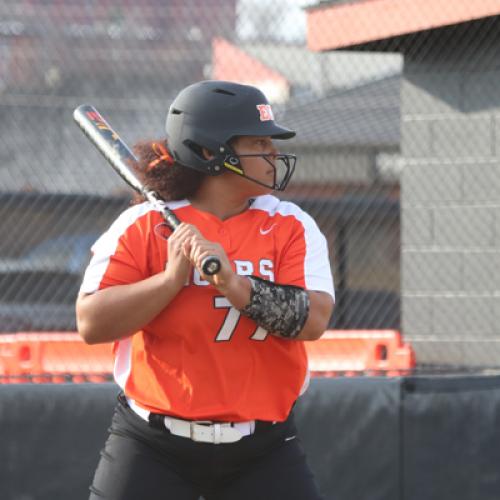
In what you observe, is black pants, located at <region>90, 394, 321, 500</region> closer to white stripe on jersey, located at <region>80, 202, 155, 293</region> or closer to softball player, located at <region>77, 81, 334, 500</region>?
softball player, located at <region>77, 81, 334, 500</region>

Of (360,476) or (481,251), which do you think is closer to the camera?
(360,476)

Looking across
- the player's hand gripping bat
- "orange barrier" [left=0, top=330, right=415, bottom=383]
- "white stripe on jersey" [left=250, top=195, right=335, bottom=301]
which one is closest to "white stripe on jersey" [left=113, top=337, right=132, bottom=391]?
the player's hand gripping bat

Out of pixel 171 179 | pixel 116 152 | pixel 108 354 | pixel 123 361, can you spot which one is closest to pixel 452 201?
pixel 108 354

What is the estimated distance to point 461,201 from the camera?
244 inches

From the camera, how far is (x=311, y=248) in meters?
2.90

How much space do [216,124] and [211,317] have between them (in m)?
0.51

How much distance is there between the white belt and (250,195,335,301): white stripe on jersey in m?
0.41

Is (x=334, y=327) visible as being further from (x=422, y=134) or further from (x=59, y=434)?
(x=59, y=434)

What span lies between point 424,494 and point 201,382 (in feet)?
5.96

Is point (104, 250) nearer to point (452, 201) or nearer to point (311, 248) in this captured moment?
point (311, 248)

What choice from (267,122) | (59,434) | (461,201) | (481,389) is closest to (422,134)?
(461,201)

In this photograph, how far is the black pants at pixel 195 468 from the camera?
2791 mm

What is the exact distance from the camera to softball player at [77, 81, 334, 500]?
2.73m

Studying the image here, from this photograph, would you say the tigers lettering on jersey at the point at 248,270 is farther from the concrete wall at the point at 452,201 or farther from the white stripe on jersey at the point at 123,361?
the concrete wall at the point at 452,201
